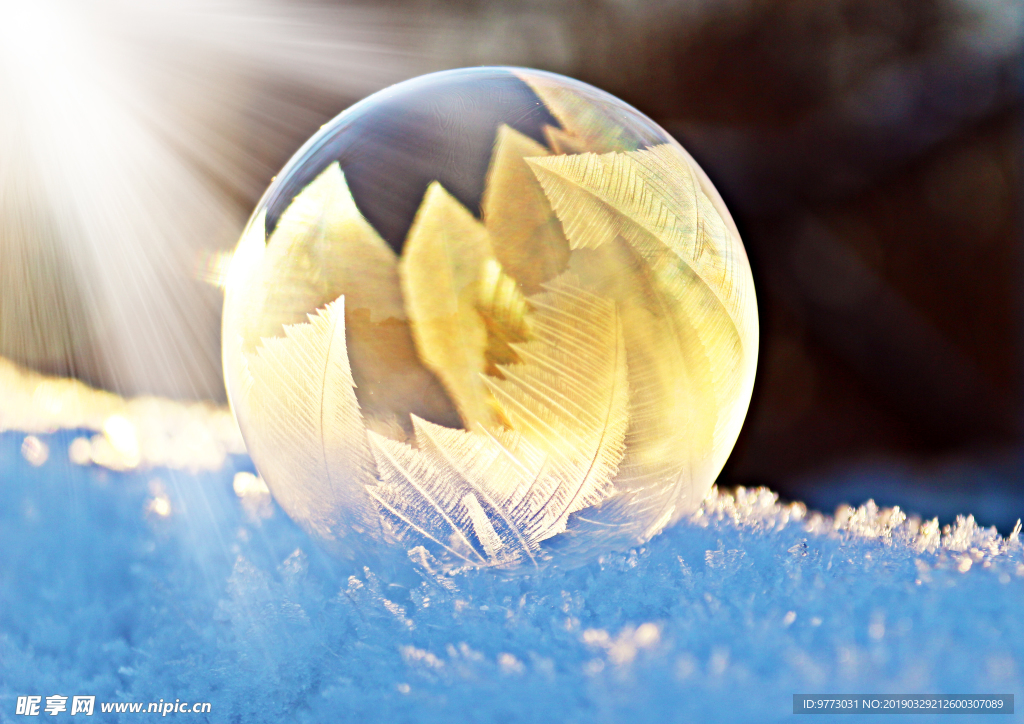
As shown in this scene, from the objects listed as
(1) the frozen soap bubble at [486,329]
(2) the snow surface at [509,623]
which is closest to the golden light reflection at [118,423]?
(2) the snow surface at [509,623]

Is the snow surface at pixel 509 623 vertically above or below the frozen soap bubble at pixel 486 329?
below

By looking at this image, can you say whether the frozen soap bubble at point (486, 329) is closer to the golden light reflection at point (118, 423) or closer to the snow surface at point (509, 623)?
the snow surface at point (509, 623)

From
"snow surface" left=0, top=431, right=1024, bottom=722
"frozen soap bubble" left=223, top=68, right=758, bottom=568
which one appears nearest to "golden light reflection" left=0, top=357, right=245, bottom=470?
"snow surface" left=0, top=431, right=1024, bottom=722

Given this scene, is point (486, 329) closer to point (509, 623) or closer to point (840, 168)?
point (509, 623)

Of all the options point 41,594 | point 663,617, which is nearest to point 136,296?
point 41,594

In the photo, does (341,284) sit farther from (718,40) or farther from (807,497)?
(807,497)

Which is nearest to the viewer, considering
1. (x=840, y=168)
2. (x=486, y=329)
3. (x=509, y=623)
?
(x=486, y=329)

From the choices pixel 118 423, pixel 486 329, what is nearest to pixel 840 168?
pixel 486 329
